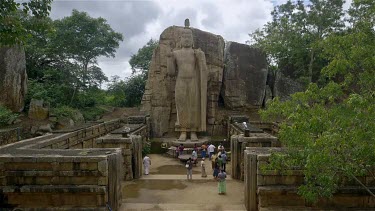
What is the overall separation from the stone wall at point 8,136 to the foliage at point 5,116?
7.67ft

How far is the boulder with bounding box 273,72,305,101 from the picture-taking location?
2155cm

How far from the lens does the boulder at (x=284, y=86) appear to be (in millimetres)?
21547

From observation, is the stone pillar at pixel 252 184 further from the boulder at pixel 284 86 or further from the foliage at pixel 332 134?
the boulder at pixel 284 86

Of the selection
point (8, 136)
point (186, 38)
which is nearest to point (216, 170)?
point (186, 38)

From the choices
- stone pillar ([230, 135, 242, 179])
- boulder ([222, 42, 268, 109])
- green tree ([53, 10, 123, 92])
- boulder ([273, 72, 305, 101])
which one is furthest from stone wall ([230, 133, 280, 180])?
green tree ([53, 10, 123, 92])

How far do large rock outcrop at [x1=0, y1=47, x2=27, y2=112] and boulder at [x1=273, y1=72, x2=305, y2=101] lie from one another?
51.1ft

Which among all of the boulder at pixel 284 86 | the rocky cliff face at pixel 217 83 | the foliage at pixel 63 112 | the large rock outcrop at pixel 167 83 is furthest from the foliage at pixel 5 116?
the boulder at pixel 284 86

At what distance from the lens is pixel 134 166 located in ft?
35.4

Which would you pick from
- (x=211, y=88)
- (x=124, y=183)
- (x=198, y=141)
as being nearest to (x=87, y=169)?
(x=124, y=183)

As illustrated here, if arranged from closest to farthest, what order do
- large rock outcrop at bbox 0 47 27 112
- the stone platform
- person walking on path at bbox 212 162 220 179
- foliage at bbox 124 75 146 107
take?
person walking on path at bbox 212 162 220 179
the stone platform
large rock outcrop at bbox 0 47 27 112
foliage at bbox 124 75 146 107

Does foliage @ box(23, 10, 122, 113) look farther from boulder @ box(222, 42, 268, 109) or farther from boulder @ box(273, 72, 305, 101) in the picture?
boulder @ box(273, 72, 305, 101)

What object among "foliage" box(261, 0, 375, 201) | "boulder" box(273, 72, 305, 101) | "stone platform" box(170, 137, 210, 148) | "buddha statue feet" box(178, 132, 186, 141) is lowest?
"stone platform" box(170, 137, 210, 148)

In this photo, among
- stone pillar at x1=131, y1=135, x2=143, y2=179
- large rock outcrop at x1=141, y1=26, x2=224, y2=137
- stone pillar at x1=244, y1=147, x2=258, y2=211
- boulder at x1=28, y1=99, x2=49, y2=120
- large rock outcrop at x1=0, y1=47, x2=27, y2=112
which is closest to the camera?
stone pillar at x1=244, y1=147, x2=258, y2=211

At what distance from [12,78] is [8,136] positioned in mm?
5440
